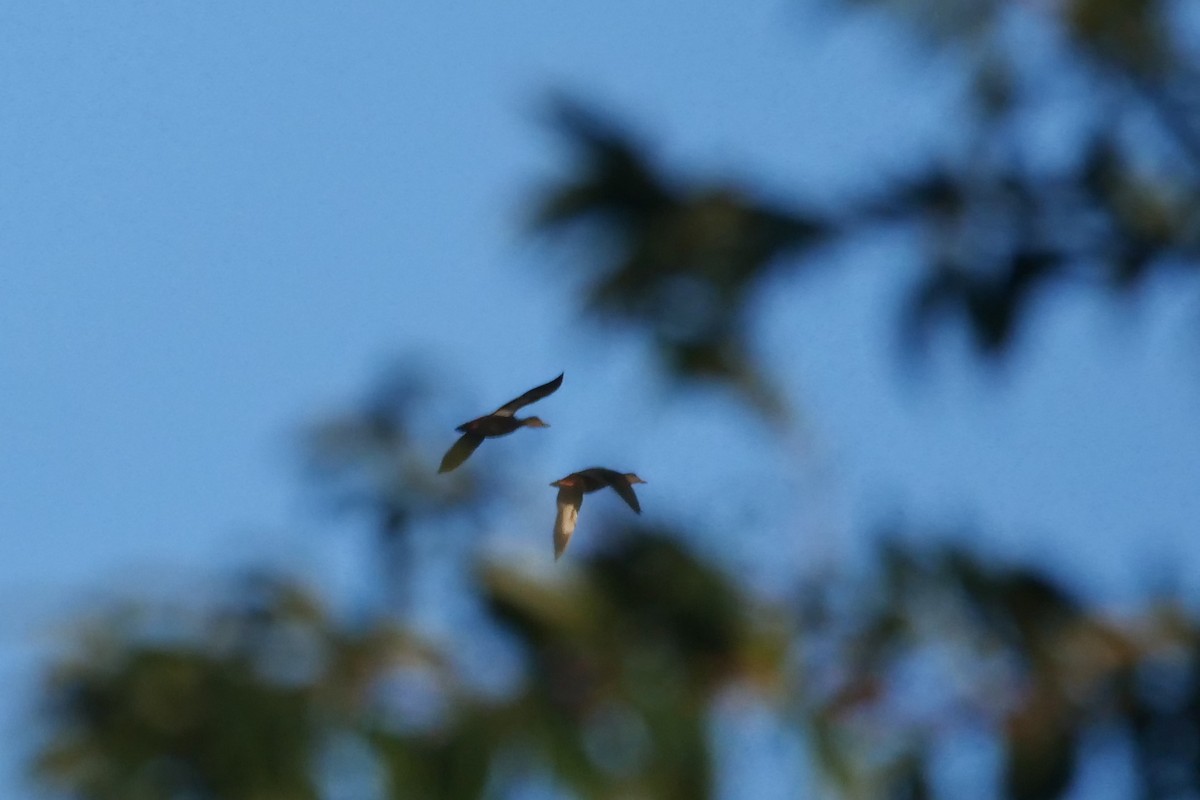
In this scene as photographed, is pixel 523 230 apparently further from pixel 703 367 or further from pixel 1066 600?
pixel 1066 600

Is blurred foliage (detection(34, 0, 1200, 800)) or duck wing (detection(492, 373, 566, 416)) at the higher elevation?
blurred foliage (detection(34, 0, 1200, 800))

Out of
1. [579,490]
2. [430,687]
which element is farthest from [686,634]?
[579,490]

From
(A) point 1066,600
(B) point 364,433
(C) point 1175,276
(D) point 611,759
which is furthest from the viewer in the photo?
(C) point 1175,276

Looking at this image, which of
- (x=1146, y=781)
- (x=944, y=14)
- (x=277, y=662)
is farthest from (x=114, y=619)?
(x=944, y=14)

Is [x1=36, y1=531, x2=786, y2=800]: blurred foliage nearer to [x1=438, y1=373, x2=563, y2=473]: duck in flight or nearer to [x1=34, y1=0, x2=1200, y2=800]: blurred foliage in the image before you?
[x1=34, y1=0, x2=1200, y2=800]: blurred foliage

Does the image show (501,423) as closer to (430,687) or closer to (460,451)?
(460,451)

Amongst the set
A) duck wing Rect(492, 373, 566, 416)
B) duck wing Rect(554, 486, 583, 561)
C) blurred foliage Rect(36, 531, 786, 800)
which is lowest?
duck wing Rect(554, 486, 583, 561)

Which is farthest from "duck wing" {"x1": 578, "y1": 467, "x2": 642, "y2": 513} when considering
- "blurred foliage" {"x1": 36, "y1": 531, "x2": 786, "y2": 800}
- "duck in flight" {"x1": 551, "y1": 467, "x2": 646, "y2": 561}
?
"blurred foliage" {"x1": 36, "y1": 531, "x2": 786, "y2": 800}
